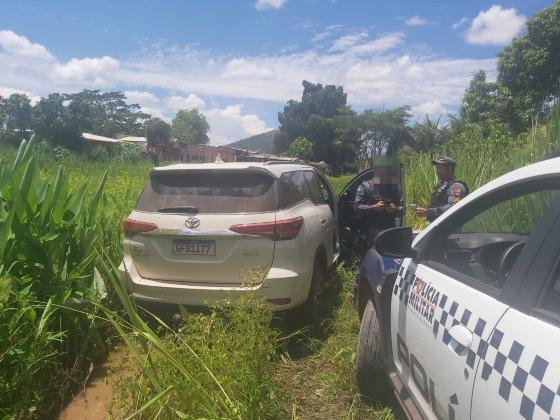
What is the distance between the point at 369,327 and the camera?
2.95 m

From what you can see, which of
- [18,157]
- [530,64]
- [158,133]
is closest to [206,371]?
[18,157]

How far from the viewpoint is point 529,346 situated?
1313 mm

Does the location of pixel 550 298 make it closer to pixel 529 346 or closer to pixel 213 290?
pixel 529 346

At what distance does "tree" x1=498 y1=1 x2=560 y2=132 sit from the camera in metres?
17.1

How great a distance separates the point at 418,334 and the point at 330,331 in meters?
2.23

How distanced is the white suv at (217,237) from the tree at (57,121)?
32.7 metres

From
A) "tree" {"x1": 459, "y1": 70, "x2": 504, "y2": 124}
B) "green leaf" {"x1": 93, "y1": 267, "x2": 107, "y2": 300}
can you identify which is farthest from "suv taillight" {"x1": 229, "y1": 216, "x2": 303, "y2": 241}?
"tree" {"x1": 459, "y1": 70, "x2": 504, "y2": 124}

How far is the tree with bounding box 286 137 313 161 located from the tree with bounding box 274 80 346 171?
2585 mm

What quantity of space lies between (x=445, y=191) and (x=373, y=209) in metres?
0.91

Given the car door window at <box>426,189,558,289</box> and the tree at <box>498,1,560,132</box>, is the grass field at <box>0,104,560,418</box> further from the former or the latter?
the tree at <box>498,1,560,132</box>

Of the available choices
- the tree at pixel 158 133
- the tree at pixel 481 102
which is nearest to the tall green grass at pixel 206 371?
the tree at pixel 481 102

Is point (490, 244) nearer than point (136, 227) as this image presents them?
Yes

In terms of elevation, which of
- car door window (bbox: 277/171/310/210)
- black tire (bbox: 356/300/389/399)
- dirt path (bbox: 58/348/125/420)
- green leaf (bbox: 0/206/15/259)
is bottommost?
dirt path (bbox: 58/348/125/420)

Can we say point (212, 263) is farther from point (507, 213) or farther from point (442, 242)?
point (507, 213)
